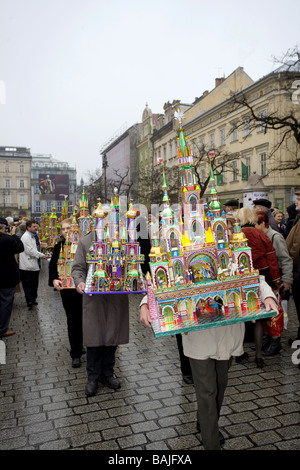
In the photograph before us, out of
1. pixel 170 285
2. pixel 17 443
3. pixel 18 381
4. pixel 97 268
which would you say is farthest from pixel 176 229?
pixel 18 381

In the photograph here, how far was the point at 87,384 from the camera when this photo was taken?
443 centimetres

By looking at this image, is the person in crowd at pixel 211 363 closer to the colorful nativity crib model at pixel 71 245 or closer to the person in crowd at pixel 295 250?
the colorful nativity crib model at pixel 71 245

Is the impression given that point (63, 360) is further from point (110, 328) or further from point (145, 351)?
point (110, 328)

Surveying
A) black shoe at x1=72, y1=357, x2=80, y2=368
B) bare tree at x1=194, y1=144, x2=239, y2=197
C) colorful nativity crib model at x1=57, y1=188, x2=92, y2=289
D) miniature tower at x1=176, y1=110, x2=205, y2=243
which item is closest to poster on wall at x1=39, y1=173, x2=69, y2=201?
bare tree at x1=194, y1=144, x2=239, y2=197

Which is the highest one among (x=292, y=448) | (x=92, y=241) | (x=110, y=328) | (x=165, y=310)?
(x=92, y=241)

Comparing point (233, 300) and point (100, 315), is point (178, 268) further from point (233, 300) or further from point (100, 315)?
point (100, 315)

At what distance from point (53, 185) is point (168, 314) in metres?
93.9

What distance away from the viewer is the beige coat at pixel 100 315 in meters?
4.41

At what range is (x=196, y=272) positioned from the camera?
302 centimetres

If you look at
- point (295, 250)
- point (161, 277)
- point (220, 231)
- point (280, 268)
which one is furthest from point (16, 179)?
point (161, 277)

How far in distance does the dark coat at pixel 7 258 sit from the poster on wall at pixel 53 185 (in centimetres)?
8827

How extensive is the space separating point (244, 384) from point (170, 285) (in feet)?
7.51

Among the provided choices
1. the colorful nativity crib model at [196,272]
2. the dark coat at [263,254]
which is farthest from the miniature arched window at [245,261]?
the dark coat at [263,254]

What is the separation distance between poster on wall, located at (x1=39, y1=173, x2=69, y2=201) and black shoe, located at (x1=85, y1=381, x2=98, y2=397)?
91.2 meters
